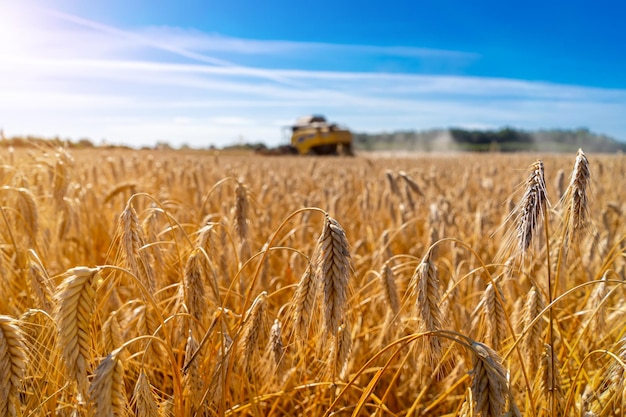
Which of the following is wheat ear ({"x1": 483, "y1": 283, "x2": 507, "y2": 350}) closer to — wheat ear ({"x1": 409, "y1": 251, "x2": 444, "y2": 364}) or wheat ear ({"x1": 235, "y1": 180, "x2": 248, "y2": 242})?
wheat ear ({"x1": 409, "y1": 251, "x2": 444, "y2": 364})

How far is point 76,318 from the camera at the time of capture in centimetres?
90

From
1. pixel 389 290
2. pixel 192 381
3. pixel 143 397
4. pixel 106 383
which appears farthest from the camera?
pixel 389 290

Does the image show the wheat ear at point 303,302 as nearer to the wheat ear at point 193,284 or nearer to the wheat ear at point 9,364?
the wheat ear at point 193,284

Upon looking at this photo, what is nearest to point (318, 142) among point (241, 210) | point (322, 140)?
point (322, 140)

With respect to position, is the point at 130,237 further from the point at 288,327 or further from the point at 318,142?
the point at 318,142

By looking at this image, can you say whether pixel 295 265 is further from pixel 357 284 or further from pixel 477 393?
pixel 477 393

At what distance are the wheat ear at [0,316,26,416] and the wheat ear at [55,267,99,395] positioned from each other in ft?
0.29

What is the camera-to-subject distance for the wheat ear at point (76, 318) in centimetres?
87

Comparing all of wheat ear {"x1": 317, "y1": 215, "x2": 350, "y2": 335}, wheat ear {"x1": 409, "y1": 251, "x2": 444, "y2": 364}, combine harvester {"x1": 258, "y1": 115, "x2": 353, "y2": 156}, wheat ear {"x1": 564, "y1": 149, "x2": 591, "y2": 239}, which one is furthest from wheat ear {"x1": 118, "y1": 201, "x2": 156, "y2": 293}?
combine harvester {"x1": 258, "y1": 115, "x2": 353, "y2": 156}

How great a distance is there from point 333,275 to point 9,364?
68 centimetres

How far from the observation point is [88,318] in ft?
2.99

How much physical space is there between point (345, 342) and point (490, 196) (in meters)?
4.40

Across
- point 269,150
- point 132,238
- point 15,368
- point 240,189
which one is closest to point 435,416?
point 240,189

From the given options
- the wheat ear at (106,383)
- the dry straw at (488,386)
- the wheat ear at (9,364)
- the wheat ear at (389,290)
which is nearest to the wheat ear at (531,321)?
the wheat ear at (389,290)
